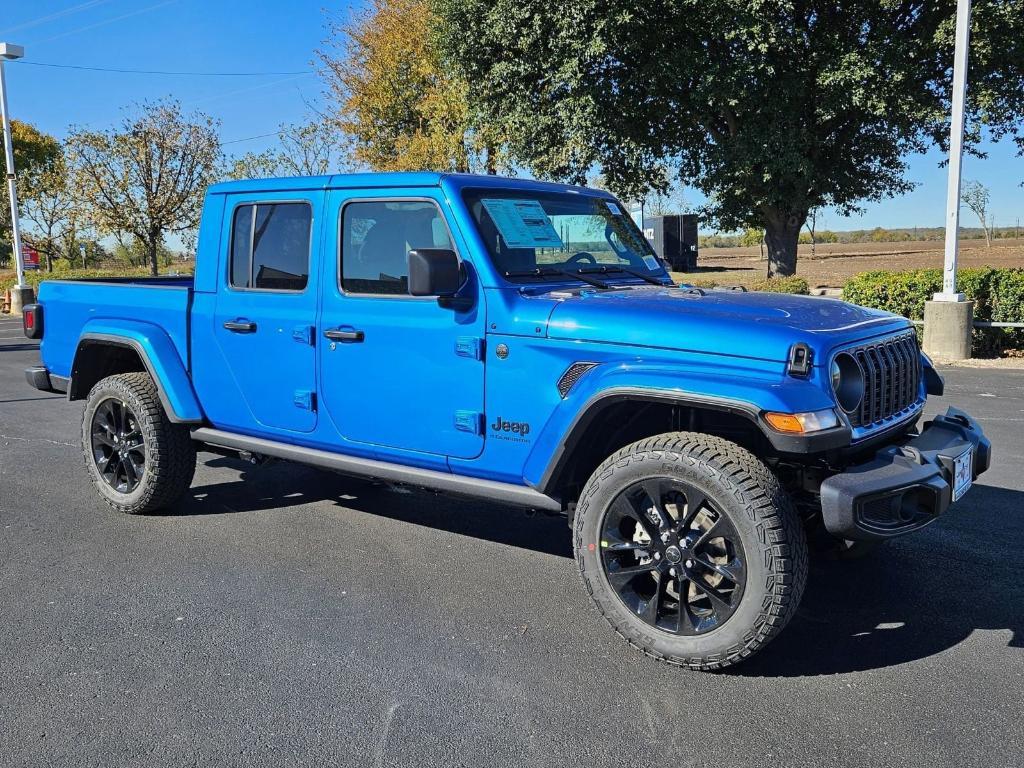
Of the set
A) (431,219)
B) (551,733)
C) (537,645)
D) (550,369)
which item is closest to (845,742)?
(551,733)

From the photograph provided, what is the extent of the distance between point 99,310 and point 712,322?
3.96 meters

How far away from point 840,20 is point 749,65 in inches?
115

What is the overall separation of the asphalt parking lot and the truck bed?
42.9 inches

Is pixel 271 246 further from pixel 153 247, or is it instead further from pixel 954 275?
pixel 153 247

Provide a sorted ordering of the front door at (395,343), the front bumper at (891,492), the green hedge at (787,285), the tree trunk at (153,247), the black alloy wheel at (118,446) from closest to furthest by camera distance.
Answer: the front bumper at (891,492) < the front door at (395,343) < the black alloy wheel at (118,446) < the green hedge at (787,285) < the tree trunk at (153,247)

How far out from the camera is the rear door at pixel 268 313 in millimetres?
4395

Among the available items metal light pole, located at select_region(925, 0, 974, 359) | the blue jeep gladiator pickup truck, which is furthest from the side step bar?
metal light pole, located at select_region(925, 0, 974, 359)

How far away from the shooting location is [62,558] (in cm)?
458

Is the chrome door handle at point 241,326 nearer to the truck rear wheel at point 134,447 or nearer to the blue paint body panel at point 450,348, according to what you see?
the blue paint body panel at point 450,348

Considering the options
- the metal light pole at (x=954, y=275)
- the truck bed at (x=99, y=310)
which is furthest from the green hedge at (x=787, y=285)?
the truck bed at (x=99, y=310)

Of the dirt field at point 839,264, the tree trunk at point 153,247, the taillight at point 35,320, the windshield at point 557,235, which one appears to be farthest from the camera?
the tree trunk at point 153,247

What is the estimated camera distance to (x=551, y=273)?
410 cm

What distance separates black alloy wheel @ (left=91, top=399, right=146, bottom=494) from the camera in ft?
17.2

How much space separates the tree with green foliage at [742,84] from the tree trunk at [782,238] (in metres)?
0.07
